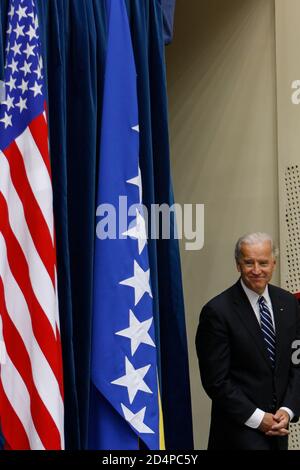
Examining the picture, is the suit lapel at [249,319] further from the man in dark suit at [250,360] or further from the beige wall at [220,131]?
the beige wall at [220,131]

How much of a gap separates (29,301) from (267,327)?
124cm

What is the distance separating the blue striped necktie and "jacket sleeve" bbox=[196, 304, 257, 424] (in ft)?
0.57

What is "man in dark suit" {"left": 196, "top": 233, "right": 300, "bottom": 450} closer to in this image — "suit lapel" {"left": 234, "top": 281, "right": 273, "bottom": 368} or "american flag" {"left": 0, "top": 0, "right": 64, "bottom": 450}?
"suit lapel" {"left": 234, "top": 281, "right": 273, "bottom": 368}

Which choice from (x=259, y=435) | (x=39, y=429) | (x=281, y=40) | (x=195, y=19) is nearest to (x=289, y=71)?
(x=281, y=40)

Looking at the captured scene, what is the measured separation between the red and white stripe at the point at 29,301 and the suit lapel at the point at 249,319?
1.02 m

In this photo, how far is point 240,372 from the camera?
4.03m

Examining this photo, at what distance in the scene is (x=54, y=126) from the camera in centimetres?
367

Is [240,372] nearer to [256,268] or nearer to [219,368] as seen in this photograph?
[219,368]

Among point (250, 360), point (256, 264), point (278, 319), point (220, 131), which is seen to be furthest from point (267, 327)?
point (220, 131)

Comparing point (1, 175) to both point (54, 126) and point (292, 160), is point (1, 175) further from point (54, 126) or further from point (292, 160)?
point (292, 160)

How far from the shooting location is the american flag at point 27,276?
129 inches

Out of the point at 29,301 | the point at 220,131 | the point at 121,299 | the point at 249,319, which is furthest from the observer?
the point at 220,131

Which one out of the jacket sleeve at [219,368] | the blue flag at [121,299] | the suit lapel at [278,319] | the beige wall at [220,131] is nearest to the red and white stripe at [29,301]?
the blue flag at [121,299]

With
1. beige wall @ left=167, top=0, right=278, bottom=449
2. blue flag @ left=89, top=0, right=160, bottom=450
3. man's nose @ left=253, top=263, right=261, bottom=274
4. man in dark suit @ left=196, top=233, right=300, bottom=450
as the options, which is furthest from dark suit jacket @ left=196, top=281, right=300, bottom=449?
beige wall @ left=167, top=0, right=278, bottom=449
